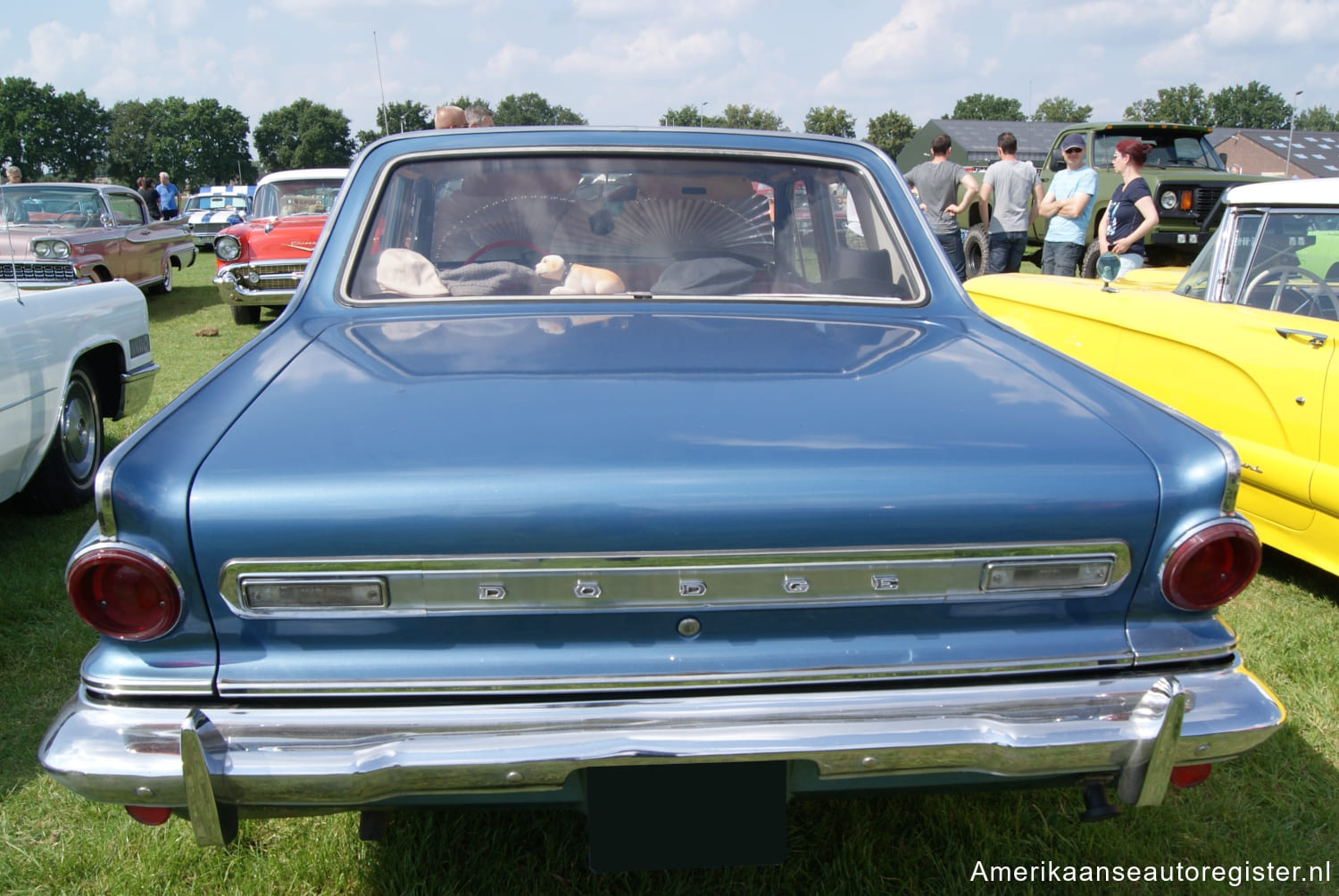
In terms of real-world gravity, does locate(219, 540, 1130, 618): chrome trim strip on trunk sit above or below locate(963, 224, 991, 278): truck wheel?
above

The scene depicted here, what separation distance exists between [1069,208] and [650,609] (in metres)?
7.40

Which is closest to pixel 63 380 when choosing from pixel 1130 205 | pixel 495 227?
pixel 495 227

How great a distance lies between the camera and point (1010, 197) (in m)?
8.53

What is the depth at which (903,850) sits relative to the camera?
2.17 meters

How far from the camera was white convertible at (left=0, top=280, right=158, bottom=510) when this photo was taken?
3617mm

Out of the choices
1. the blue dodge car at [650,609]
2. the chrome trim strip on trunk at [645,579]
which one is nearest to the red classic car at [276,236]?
the blue dodge car at [650,609]

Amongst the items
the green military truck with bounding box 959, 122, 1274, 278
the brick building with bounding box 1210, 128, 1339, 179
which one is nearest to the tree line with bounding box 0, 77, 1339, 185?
the brick building with bounding box 1210, 128, 1339, 179

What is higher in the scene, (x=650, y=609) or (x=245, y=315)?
(x=650, y=609)

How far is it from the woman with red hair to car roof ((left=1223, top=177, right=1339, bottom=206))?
3.16 meters

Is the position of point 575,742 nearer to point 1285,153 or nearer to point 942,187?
point 942,187

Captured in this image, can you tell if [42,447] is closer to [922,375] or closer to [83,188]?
[922,375]

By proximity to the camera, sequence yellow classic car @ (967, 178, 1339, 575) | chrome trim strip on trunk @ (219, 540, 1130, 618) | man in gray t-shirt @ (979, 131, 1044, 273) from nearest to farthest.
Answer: chrome trim strip on trunk @ (219, 540, 1130, 618), yellow classic car @ (967, 178, 1339, 575), man in gray t-shirt @ (979, 131, 1044, 273)

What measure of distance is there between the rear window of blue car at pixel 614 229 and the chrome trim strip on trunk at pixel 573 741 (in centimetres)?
127

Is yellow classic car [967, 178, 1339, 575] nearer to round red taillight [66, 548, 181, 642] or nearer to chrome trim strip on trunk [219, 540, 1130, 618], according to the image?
chrome trim strip on trunk [219, 540, 1130, 618]
